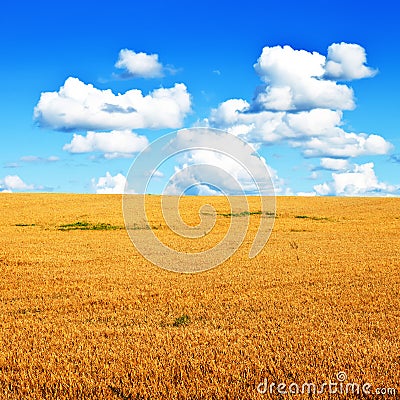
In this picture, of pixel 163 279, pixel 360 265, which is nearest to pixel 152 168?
pixel 163 279

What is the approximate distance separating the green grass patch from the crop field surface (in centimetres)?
1263

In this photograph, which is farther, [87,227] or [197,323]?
[87,227]

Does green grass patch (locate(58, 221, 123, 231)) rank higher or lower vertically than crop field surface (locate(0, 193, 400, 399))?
higher

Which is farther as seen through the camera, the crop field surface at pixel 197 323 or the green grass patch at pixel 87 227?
the green grass patch at pixel 87 227

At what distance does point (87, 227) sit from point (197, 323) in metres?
29.6

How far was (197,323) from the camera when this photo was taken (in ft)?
35.3

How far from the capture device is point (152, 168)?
19.2 meters

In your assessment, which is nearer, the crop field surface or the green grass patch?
the crop field surface

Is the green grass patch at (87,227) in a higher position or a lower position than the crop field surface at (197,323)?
higher

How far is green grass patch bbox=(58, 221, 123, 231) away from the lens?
3816cm

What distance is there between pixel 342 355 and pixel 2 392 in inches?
213

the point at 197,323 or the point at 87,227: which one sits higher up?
the point at 87,227

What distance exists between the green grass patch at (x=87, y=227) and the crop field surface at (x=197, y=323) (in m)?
12.6

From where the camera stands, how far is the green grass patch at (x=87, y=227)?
3816cm
